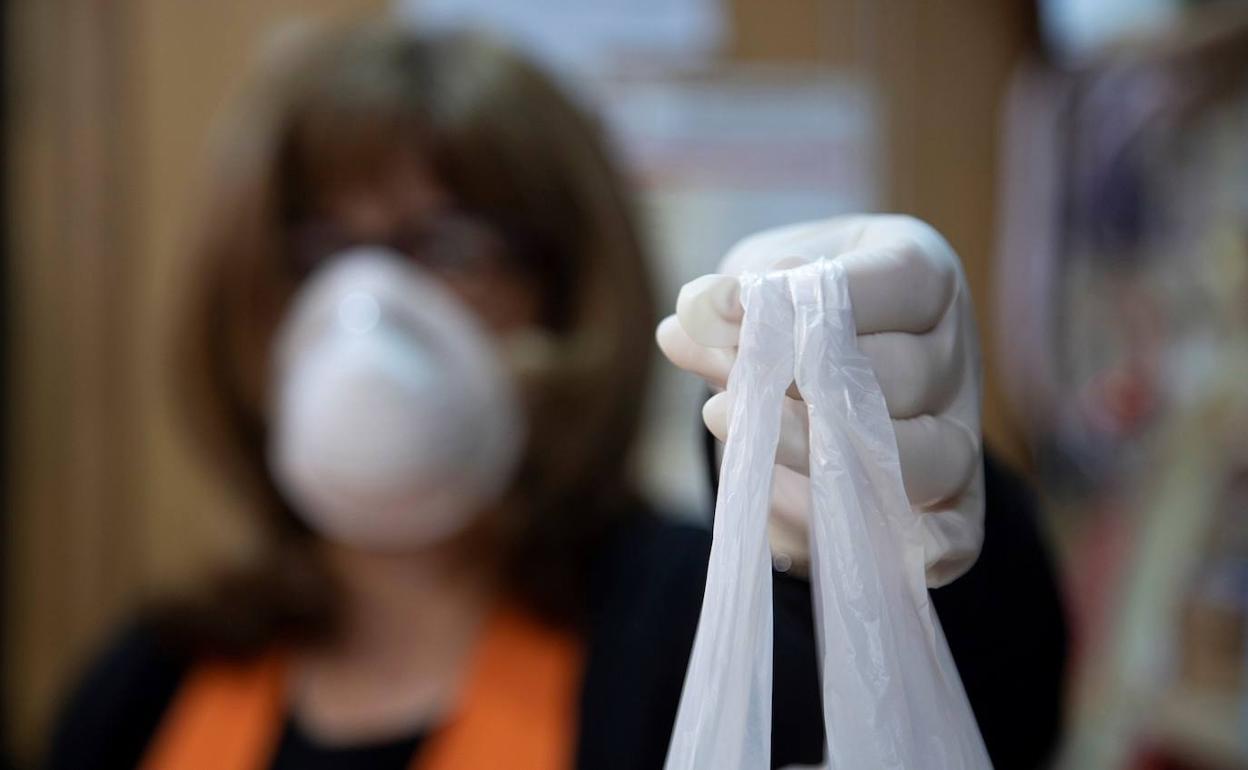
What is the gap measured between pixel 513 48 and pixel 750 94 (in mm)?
495

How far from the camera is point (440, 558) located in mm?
701

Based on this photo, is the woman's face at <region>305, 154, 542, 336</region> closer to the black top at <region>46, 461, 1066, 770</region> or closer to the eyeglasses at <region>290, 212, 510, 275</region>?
the eyeglasses at <region>290, 212, 510, 275</region>

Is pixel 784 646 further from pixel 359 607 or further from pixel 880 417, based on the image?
pixel 359 607

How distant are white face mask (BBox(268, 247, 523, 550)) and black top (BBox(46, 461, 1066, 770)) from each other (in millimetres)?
119

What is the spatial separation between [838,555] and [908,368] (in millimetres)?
44

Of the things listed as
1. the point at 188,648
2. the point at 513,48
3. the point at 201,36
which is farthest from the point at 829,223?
the point at 201,36

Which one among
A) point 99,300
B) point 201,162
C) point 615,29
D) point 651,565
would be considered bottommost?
point 651,565

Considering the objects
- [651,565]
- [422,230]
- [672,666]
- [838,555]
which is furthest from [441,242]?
[838,555]

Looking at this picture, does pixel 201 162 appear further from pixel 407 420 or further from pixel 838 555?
pixel 838 555

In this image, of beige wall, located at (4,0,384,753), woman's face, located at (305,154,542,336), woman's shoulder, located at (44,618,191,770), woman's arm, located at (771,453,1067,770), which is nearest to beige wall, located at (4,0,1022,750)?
beige wall, located at (4,0,384,753)

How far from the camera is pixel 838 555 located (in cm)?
21

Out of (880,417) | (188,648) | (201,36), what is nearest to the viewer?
(880,417)

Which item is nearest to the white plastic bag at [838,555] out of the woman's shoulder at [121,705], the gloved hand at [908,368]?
the gloved hand at [908,368]

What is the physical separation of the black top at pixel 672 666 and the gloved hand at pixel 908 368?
0.01 m
